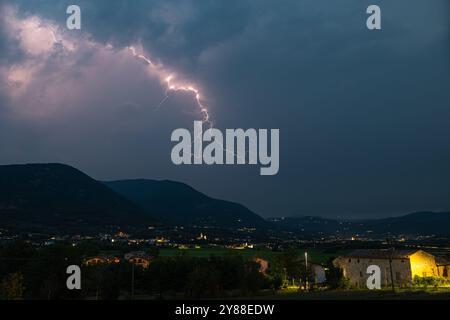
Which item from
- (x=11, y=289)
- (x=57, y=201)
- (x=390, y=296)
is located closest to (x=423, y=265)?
(x=390, y=296)

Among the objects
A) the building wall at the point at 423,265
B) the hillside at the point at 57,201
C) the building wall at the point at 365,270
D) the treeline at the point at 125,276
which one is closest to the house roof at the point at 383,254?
the building wall at the point at 365,270

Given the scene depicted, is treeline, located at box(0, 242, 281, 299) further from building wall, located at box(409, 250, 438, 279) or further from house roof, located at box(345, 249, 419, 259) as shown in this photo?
building wall, located at box(409, 250, 438, 279)

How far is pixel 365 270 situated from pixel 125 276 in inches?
1051

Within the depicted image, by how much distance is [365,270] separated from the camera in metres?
47.4

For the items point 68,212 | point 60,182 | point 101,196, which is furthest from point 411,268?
point 60,182

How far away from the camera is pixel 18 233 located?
9844 centimetres

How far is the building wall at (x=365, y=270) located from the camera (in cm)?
4303

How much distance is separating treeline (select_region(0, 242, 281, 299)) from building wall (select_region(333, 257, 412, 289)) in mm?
9014

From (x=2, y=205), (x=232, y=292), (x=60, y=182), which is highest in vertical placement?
(x=60, y=182)

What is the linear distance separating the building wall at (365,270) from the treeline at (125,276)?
901 cm

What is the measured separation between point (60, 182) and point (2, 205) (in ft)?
118

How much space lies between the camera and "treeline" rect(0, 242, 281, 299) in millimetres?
38531
